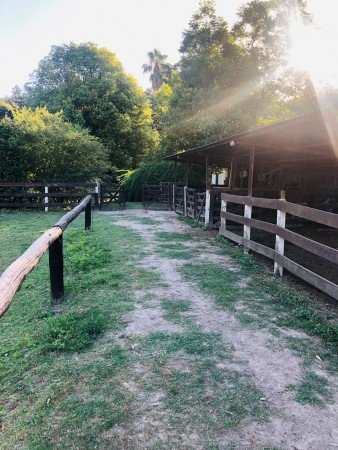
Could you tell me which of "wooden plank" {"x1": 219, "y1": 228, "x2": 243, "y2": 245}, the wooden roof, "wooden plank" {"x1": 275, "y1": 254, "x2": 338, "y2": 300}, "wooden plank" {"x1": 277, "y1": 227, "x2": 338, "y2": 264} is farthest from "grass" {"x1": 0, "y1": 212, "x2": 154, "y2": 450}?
the wooden roof

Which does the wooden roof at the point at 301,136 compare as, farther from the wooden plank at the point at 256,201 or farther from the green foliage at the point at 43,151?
the green foliage at the point at 43,151

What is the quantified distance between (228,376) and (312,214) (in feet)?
8.15

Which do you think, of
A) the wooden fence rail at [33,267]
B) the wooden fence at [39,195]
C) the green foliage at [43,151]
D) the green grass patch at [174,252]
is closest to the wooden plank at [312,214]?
the green grass patch at [174,252]

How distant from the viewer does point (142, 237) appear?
25.7 feet

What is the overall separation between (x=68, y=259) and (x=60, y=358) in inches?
126

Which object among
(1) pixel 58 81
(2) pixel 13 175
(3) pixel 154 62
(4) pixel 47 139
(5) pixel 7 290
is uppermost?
(3) pixel 154 62

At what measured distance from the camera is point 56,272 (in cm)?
393

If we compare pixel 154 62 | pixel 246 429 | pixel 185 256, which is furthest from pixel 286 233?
pixel 154 62

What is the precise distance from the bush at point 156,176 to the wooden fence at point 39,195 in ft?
15.3

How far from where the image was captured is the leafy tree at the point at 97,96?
2314 cm

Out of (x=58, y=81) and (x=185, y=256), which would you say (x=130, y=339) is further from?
(x=58, y=81)

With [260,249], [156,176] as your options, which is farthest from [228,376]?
[156,176]

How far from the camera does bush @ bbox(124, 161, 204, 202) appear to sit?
1849 cm

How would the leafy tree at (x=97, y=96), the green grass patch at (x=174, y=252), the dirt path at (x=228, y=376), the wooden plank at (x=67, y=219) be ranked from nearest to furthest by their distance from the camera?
the dirt path at (x=228, y=376)
the wooden plank at (x=67, y=219)
the green grass patch at (x=174, y=252)
the leafy tree at (x=97, y=96)
